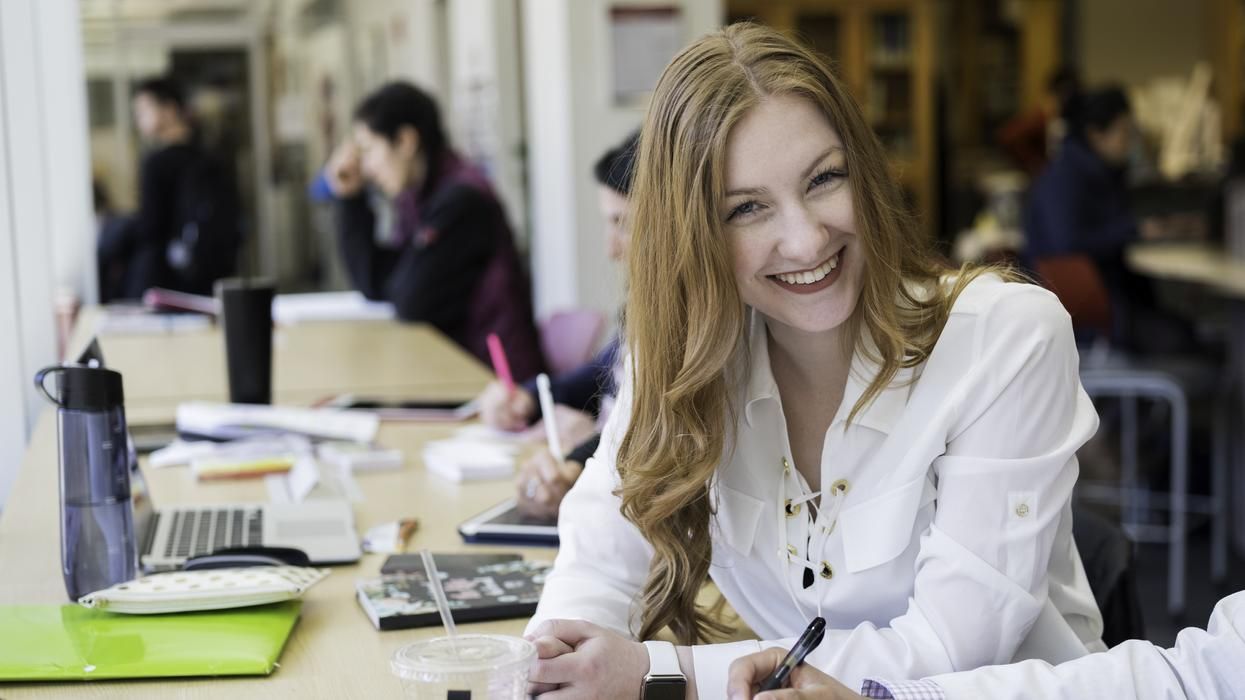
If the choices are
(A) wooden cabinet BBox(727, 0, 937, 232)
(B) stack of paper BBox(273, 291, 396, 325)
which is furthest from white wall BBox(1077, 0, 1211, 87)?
(B) stack of paper BBox(273, 291, 396, 325)

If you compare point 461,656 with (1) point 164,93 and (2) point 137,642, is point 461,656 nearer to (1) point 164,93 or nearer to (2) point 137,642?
(2) point 137,642

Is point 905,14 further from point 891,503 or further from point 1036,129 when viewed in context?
point 891,503

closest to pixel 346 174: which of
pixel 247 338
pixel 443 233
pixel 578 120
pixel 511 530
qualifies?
pixel 443 233

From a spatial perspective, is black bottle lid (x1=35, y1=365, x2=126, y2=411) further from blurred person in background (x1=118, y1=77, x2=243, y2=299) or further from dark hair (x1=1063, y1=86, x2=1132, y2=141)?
blurred person in background (x1=118, y1=77, x2=243, y2=299)

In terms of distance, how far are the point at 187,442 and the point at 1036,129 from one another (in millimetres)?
7629

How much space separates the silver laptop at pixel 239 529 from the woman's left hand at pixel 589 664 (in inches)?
20.6

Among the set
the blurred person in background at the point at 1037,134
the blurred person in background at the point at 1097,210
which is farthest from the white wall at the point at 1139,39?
the blurred person in background at the point at 1097,210

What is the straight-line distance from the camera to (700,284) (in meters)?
1.41

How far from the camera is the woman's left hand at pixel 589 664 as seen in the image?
4.24ft

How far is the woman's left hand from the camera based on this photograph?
1.29m

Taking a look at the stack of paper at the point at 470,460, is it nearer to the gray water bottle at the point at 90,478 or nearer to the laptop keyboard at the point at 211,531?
the laptop keyboard at the point at 211,531

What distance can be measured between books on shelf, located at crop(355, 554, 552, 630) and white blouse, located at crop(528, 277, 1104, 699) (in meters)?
0.08

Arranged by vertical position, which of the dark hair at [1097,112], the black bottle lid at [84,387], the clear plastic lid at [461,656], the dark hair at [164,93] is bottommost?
the clear plastic lid at [461,656]

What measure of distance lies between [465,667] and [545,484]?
810mm
